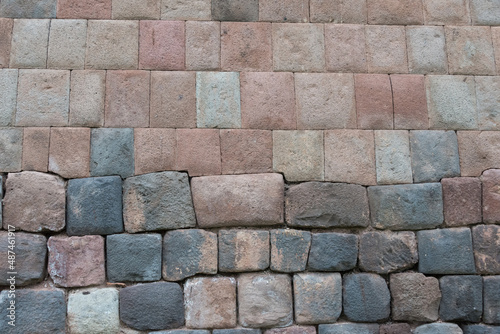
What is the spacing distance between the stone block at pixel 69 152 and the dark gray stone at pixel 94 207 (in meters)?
0.12

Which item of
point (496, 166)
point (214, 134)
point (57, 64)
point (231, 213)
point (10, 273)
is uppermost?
point (57, 64)

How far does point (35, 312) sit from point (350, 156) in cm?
309

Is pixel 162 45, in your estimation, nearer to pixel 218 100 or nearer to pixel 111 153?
pixel 218 100

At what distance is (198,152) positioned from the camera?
12.9ft

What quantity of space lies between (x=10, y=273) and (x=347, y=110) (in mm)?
3356

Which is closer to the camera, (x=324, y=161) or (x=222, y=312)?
(x=222, y=312)

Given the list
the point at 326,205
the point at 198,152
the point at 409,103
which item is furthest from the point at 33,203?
the point at 409,103

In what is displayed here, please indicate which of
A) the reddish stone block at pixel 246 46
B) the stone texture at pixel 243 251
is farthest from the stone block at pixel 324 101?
the stone texture at pixel 243 251

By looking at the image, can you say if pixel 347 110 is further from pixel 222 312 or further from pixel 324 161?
pixel 222 312

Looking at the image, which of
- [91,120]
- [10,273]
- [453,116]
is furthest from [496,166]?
[10,273]

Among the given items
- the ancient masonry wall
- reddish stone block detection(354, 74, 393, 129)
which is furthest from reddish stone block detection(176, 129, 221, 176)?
reddish stone block detection(354, 74, 393, 129)

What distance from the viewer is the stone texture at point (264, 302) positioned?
3.73 meters

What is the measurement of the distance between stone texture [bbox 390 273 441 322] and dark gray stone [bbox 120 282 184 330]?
1916mm

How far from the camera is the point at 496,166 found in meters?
4.08
